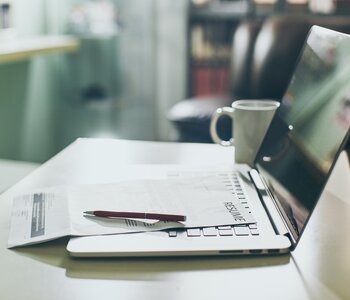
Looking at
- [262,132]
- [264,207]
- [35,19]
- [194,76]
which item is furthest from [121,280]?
[194,76]

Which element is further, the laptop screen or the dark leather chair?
the dark leather chair

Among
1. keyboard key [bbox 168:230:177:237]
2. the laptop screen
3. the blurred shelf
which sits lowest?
the blurred shelf

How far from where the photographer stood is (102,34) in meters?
2.97

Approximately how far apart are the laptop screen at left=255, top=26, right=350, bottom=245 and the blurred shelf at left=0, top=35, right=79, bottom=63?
4.78ft

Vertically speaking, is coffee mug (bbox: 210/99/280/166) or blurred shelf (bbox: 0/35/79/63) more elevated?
coffee mug (bbox: 210/99/280/166)

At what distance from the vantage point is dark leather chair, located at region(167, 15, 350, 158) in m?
2.26

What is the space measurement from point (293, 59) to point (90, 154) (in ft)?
4.94

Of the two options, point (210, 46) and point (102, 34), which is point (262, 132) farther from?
point (210, 46)

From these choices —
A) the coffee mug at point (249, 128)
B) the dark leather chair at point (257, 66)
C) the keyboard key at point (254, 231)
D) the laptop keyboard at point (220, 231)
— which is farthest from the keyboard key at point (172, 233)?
the dark leather chair at point (257, 66)

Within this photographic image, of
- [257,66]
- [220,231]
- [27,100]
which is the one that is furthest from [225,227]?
[27,100]

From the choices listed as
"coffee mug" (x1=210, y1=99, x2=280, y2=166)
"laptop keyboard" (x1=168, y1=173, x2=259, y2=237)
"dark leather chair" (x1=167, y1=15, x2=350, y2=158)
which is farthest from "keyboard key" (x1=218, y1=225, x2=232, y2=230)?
"dark leather chair" (x1=167, y1=15, x2=350, y2=158)

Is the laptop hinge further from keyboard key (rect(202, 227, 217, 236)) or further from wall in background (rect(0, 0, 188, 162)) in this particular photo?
wall in background (rect(0, 0, 188, 162))

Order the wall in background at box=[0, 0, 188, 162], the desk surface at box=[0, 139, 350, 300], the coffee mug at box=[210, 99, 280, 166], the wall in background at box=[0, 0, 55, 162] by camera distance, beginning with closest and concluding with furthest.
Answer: the desk surface at box=[0, 139, 350, 300] < the coffee mug at box=[210, 99, 280, 166] < the wall in background at box=[0, 0, 55, 162] < the wall in background at box=[0, 0, 188, 162]

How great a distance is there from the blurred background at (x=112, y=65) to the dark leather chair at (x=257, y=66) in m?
0.39
